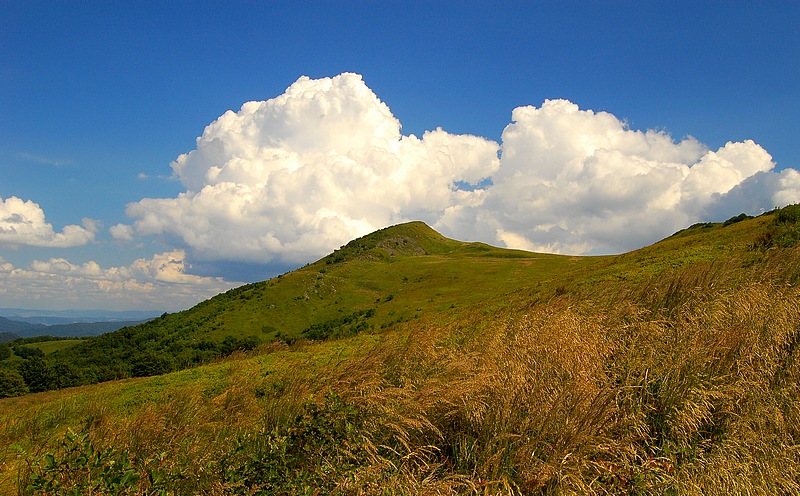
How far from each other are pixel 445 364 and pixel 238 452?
3.31m

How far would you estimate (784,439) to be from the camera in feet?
17.4

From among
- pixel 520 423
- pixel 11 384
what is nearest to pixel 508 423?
pixel 520 423

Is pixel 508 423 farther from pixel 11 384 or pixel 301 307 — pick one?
pixel 301 307

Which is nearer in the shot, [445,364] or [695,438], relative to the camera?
[695,438]

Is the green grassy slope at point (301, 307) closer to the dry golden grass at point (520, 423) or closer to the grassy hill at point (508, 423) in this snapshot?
the grassy hill at point (508, 423)

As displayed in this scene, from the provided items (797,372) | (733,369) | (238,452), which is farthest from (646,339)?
(238,452)

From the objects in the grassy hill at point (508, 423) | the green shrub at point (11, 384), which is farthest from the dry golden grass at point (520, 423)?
the green shrub at point (11, 384)

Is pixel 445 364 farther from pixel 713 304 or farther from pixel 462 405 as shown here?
→ pixel 713 304

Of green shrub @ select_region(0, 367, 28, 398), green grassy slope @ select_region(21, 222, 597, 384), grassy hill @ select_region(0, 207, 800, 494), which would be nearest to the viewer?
grassy hill @ select_region(0, 207, 800, 494)

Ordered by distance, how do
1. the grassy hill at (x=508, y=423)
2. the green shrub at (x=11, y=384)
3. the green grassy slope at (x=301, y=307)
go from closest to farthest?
1. the grassy hill at (x=508, y=423)
2. the green shrub at (x=11, y=384)
3. the green grassy slope at (x=301, y=307)

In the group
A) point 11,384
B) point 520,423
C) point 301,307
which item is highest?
point 301,307

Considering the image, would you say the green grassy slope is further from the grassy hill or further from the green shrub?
the grassy hill

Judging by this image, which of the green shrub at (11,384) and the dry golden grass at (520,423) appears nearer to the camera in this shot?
the dry golden grass at (520,423)

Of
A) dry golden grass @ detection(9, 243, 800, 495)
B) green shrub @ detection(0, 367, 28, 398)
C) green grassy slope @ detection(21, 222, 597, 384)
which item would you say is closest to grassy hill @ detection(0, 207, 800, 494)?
dry golden grass @ detection(9, 243, 800, 495)
